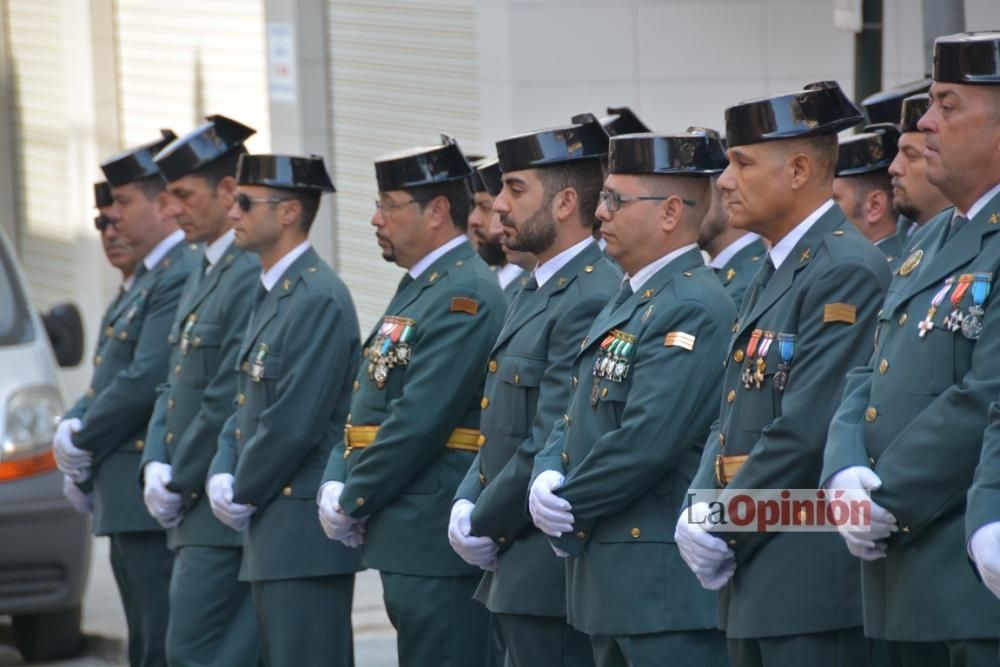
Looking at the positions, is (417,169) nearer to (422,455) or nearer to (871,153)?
(422,455)

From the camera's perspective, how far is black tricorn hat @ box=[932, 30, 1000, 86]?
158 inches

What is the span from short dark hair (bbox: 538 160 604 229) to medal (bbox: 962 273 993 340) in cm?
169

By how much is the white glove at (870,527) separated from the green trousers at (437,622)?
6.59 ft

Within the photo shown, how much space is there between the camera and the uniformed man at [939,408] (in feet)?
12.8

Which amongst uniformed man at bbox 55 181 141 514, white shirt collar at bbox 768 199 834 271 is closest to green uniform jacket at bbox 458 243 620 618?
white shirt collar at bbox 768 199 834 271

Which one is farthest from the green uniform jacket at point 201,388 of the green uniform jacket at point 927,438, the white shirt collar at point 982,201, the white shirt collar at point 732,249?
the white shirt collar at point 982,201

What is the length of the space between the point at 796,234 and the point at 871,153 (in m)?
1.83

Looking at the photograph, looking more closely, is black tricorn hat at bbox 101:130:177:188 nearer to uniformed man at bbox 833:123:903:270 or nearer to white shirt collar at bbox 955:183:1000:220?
uniformed man at bbox 833:123:903:270

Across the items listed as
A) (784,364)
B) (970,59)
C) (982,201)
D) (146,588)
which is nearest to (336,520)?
(146,588)

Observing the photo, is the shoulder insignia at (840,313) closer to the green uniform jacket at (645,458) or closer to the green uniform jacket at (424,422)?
the green uniform jacket at (645,458)

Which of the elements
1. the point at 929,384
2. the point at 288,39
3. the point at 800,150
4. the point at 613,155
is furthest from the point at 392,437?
the point at 288,39

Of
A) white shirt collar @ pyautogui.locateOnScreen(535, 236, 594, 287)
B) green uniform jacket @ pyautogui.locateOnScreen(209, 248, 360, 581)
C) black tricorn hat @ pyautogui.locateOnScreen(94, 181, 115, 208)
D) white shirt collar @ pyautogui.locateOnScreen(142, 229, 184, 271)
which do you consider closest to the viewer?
white shirt collar @ pyautogui.locateOnScreen(535, 236, 594, 287)

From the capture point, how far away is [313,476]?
248 inches

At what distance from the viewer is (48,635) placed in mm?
8289
